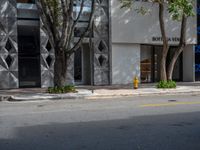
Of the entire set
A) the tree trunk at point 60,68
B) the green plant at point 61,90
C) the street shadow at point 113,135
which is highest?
→ the tree trunk at point 60,68

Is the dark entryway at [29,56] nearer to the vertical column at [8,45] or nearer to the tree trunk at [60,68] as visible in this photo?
the vertical column at [8,45]

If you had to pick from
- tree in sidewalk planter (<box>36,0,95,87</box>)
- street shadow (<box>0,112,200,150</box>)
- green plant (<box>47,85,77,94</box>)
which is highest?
tree in sidewalk planter (<box>36,0,95,87</box>)

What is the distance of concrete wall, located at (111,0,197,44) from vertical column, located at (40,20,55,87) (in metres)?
4.47

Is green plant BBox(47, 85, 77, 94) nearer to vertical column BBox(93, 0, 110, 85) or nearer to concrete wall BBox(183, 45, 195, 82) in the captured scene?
vertical column BBox(93, 0, 110, 85)

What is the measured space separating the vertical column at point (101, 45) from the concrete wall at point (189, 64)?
6.82 m

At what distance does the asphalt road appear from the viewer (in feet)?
27.1

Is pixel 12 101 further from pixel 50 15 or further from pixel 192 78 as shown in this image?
pixel 192 78

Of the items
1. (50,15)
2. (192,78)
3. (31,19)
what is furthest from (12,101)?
(192,78)

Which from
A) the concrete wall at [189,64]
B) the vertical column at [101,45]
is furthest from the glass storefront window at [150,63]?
the vertical column at [101,45]

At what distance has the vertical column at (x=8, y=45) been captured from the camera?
78.7ft

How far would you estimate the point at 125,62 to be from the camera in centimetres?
2775

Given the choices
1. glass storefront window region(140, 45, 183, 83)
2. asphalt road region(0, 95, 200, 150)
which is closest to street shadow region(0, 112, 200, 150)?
asphalt road region(0, 95, 200, 150)

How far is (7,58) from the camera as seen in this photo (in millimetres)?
24172

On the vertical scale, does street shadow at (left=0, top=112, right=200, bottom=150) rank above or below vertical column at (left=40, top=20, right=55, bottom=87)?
below
